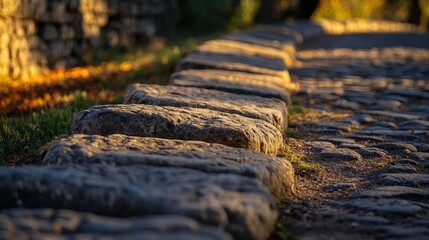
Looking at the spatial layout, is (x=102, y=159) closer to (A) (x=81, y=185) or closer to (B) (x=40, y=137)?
(A) (x=81, y=185)

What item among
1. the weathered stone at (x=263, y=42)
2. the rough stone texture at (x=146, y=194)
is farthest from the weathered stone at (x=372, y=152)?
the weathered stone at (x=263, y=42)

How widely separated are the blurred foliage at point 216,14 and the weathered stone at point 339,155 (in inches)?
319

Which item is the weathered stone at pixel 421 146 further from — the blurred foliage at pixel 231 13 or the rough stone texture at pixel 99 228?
the blurred foliage at pixel 231 13

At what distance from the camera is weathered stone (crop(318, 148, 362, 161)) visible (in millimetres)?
2904

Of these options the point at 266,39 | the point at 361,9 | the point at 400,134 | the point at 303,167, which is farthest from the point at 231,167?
the point at 361,9

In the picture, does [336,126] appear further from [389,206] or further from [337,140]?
[389,206]

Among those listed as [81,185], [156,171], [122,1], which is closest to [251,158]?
[156,171]

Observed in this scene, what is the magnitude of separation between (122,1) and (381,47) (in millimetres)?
3928

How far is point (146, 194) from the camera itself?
1.61 meters

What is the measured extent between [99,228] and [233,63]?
3.39 meters

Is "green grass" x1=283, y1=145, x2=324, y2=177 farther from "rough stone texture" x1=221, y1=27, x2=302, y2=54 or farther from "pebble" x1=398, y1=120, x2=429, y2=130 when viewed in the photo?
"rough stone texture" x1=221, y1=27, x2=302, y2=54

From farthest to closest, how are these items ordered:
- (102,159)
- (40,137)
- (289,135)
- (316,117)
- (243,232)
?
(316,117) → (289,135) → (40,137) → (102,159) → (243,232)

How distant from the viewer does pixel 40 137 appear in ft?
10.2

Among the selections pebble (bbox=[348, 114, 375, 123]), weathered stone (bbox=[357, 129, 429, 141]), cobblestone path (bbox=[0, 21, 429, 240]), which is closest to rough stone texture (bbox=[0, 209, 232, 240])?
cobblestone path (bbox=[0, 21, 429, 240])
